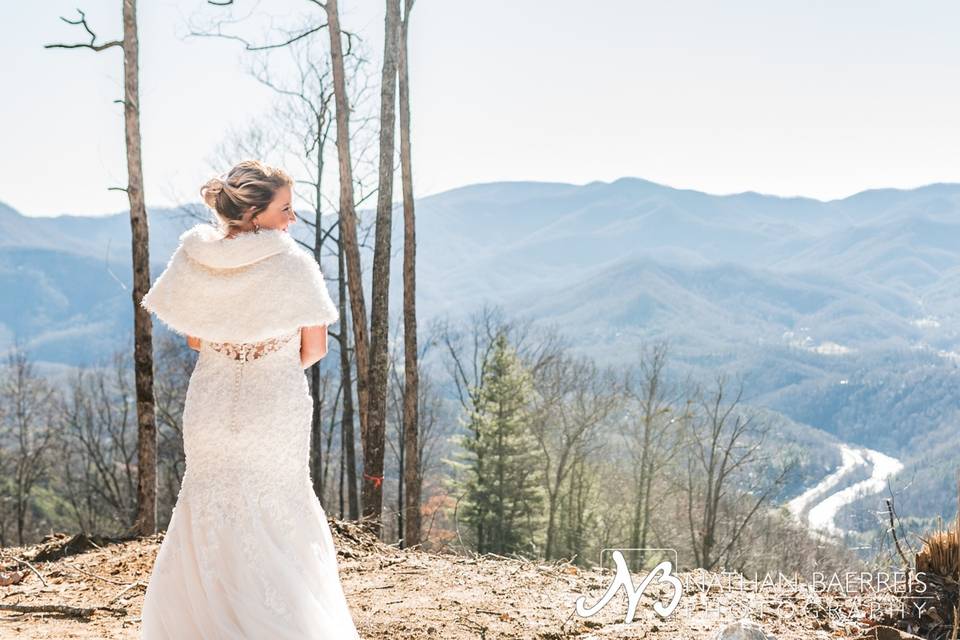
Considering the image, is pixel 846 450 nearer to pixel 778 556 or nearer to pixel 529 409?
pixel 778 556

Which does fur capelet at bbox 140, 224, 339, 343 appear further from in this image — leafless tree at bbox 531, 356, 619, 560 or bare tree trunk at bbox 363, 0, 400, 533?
leafless tree at bbox 531, 356, 619, 560

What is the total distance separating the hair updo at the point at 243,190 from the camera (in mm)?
2951

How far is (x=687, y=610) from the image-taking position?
15.6 feet

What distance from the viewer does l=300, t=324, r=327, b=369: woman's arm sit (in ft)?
10.2

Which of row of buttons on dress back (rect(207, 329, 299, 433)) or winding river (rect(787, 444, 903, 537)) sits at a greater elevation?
row of buttons on dress back (rect(207, 329, 299, 433))

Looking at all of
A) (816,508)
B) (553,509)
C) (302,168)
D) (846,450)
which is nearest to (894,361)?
(846,450)

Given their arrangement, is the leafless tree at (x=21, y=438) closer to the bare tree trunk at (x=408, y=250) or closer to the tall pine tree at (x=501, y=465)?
the tall pine tree at (x=501, y=465)

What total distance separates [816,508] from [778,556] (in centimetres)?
7626

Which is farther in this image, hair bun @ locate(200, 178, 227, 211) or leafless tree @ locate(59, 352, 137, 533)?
leafless tree @ locate(59, 352, 137, 533)

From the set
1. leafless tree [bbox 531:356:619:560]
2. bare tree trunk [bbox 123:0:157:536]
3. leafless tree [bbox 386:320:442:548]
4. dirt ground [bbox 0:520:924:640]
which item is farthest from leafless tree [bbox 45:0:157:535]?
leafless tree [bbox 531:356:619:560]

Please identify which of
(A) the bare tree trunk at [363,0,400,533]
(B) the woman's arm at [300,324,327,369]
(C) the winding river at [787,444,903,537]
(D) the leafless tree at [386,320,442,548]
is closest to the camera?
(B) the woman's arm at [300,324,327,369]

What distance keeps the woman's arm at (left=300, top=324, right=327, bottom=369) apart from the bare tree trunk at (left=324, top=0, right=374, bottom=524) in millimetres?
5331

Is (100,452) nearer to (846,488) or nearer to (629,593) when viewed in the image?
(629,593)

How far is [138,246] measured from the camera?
24.8ft
